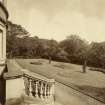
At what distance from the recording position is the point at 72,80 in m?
5.06

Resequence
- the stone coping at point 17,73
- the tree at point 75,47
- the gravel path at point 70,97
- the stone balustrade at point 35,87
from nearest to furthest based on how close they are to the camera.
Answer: the stone coping at point 17,73 → the stone balustrade at point 35,87 → the gravel path at point 70,97 → the tree at point 75,47

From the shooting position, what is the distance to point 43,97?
4387 millimetres

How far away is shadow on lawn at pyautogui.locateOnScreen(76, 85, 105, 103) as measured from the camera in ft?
15.2

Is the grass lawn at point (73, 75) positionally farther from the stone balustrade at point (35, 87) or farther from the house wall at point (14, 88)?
the house wall at point (14, 88)

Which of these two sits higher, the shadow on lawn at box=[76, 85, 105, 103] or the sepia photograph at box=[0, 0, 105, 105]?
the sepia photograph at box=[0, 0, 105, 105]

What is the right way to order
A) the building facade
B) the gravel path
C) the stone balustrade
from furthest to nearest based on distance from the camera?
the building facade, the gravel path, the stone balustrade

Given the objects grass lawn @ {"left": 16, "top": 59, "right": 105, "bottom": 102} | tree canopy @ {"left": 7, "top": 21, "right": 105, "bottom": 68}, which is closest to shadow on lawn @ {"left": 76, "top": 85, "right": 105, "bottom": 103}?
grass lawn @ {"left": 16, "top": 59, "right": 105, "bottom": 102}

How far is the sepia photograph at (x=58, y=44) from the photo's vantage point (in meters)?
4.70

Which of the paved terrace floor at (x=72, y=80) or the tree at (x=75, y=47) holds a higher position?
the tree at (x=75, y=47)

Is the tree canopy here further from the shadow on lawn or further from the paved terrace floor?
the shadow on lawn

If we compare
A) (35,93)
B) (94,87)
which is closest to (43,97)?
(35,93)

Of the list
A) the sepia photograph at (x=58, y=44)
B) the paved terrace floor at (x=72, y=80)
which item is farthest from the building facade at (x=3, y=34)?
the paved terrace floor at (x=72, y=80)

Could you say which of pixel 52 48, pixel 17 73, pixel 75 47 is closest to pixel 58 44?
pixel 52 48

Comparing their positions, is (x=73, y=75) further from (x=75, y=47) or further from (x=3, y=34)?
(x=3, y=34)
